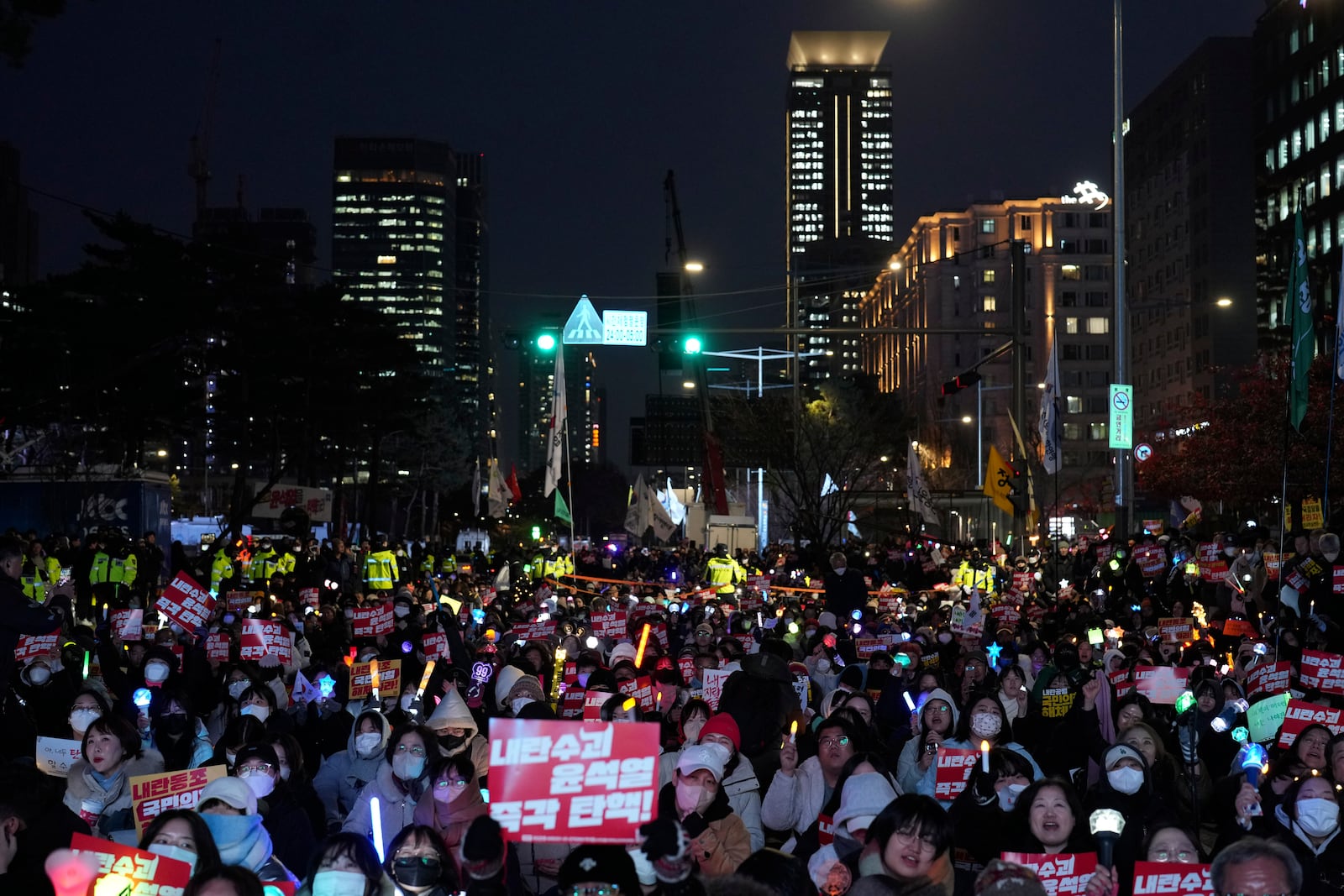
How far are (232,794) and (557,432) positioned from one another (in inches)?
786

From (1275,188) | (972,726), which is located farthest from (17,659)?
(1275,188)

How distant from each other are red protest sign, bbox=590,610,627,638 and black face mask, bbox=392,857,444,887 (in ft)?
41.9

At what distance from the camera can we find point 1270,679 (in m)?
12.5

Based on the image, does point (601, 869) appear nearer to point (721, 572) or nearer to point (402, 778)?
point (402, 778)

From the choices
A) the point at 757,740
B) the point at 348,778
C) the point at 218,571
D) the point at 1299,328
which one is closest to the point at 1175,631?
the point at 1299,328

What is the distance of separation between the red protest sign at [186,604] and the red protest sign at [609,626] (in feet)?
15.4

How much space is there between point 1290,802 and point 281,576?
2247 centimetres

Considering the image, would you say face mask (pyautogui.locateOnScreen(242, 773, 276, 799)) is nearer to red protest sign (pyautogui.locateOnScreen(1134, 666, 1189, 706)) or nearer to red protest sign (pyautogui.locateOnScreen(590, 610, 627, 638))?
red protest sign (pyautogui.locateOnScreen(1134, 666, 1189, 706))

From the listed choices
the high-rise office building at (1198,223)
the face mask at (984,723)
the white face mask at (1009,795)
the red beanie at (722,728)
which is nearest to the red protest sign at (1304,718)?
the face mask at (984,723)

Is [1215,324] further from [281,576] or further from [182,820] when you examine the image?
[182,820]

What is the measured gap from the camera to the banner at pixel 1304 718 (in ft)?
33.4

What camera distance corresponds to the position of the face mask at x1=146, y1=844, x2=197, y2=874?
627 cm

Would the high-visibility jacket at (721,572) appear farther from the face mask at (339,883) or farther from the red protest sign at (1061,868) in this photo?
the face mask at (339,883)

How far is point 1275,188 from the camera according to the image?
8812cm
